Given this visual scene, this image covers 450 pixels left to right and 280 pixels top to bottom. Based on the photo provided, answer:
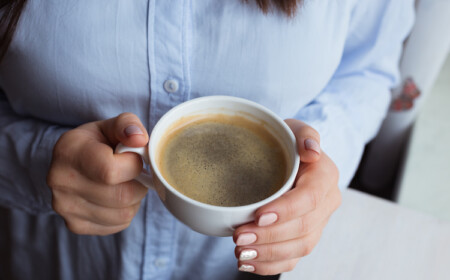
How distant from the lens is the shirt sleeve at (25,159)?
62 cm

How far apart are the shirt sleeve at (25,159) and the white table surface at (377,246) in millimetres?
463

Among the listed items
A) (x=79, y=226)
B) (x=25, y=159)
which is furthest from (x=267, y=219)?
(x=25, y=159)

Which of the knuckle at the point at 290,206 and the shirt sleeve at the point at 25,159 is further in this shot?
the shirt sleeve at the point at 25,159

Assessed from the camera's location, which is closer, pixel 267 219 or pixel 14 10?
pixel 267 219

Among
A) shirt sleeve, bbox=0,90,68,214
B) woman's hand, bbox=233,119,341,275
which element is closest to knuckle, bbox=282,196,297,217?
woman's hand, bbox=233,119,341,275

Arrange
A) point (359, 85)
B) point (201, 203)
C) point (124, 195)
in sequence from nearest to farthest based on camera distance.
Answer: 1. point (201, 203)
2. point (124, 195)
3. point (359, 85)

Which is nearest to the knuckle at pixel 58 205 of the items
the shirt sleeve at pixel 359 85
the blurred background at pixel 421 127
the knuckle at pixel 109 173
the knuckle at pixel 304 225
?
the knuckle at pixel 109 173

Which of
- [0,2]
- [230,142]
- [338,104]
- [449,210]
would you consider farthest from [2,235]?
[449,210]

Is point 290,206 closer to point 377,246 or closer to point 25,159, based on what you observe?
point 377,246

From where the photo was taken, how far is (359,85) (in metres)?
0.77

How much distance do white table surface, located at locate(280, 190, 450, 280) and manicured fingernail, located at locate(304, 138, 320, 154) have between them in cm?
29

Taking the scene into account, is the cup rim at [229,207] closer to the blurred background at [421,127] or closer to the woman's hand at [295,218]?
the woman's hand at [295,218]

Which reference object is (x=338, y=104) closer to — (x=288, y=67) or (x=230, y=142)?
(x=288, y=67)

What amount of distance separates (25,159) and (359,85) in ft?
2.22
